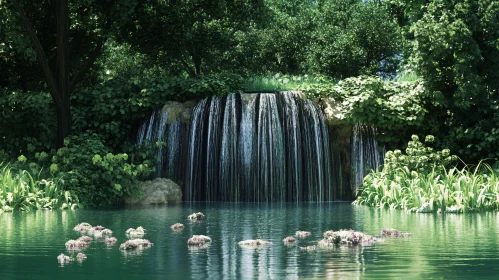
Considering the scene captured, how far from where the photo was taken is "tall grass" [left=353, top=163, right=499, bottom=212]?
12.9 m

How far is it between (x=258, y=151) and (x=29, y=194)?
5.67 metres

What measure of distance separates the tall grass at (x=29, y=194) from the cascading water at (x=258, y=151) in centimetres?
377

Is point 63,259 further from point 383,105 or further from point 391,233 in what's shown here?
point 383,105

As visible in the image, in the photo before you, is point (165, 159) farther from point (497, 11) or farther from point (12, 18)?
point (497, 11)

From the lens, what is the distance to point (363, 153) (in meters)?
18.2

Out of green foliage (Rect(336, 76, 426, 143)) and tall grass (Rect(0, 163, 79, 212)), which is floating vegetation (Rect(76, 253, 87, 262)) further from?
green foliage (Rect(336, 76, 426, 143))

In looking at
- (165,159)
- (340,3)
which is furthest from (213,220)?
(340,3)

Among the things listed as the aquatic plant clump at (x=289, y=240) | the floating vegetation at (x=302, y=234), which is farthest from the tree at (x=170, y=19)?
the aquatic plant clump at (x=289, y=240)

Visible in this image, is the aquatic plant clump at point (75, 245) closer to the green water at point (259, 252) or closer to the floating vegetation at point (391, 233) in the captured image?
the green water at point (259, 252)

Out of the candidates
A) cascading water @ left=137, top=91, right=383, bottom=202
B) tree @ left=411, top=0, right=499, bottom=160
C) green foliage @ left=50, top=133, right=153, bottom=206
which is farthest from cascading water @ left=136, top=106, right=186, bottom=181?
tree @ left=411, top=0, right=499, bottom=160

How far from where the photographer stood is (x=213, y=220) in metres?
11.3

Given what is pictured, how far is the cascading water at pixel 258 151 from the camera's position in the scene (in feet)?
58.3

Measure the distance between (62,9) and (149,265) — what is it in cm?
1167

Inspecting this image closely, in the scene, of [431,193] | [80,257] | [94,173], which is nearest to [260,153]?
[94,173]
